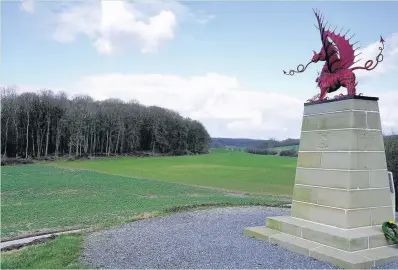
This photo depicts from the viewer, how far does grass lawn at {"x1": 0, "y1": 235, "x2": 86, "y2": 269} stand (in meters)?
8.38

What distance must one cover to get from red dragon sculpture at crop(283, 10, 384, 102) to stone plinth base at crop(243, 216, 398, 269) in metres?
3.70

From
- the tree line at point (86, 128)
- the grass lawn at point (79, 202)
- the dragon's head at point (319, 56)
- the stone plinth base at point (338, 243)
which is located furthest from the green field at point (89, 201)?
the tree line at point (86, 128)

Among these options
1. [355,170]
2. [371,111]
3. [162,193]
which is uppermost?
[371,111]

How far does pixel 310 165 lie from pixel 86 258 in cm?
662

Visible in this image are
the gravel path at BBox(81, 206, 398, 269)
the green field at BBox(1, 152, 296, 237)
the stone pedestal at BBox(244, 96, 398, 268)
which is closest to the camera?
the gravel path at BBox(81, 206, 398, 269)

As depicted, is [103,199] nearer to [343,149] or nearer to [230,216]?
[230,216]

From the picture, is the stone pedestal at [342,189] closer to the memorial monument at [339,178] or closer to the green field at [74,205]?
the memorial monument at [339,178]

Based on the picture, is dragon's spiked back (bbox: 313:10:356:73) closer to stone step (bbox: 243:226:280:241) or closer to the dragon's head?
the dragon's head

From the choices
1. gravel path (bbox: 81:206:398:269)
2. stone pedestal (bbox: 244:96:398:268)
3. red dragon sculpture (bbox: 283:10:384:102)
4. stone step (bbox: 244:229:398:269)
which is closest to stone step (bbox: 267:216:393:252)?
stone pedestal (bbox: 244:96:398:268)

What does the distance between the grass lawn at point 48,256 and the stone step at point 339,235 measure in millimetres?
5701

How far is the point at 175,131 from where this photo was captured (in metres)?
94.8

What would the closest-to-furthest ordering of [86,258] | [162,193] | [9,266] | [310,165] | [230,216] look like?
[9,266] < [86,258] < [310,165] < [230,216] < [162,193]

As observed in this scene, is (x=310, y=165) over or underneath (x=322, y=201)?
over

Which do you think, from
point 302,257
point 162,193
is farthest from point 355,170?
point 162,193
